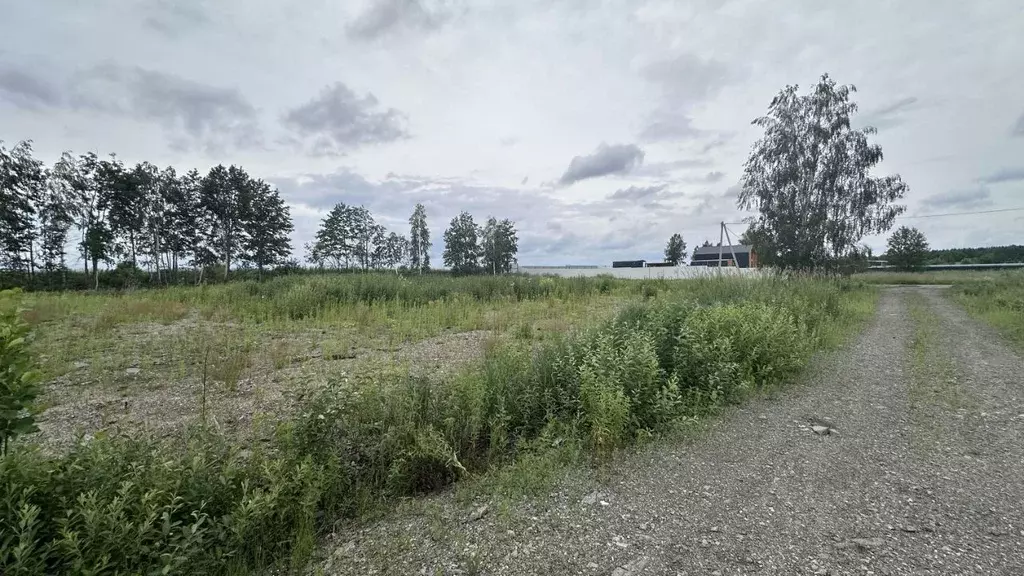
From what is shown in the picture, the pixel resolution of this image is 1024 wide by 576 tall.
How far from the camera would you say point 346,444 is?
2.80 metres

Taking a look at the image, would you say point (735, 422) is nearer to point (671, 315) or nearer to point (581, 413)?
point (581, 413)

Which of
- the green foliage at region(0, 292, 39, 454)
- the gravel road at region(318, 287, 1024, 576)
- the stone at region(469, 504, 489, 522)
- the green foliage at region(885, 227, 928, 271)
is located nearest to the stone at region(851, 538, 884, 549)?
the gravel road at region(318, 287, 1024, 576)

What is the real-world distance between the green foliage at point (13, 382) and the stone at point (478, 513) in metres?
2.08

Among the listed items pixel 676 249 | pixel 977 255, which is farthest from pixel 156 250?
pixel 977 255

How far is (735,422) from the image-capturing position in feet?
11.9

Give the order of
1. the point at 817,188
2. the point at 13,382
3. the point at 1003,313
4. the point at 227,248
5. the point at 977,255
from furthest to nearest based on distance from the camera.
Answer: the point at 977,255 → the point at 227,248 → the point at 817,188 → the point at 1003,313 → the point at 13,382

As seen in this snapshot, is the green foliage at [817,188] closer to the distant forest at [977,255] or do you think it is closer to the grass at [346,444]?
the grass at [346,444]

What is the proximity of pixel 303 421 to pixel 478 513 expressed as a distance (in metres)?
1.37

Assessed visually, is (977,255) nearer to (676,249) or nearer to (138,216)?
(676,249)

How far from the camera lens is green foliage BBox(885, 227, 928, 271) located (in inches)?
1601

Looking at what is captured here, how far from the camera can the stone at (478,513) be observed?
7.72ft

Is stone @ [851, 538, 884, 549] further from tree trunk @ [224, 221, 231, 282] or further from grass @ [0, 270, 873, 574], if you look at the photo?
tree trunk @ [224, 221, 231, 282]

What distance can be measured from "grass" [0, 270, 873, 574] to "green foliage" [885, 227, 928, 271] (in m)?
49.9

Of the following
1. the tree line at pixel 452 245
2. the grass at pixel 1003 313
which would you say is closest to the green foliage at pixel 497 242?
the tree line at pixel 452 245
